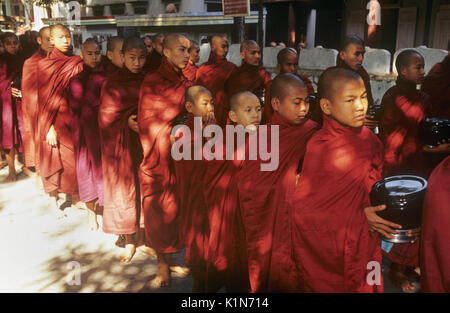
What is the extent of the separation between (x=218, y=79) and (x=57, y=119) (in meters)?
2.15

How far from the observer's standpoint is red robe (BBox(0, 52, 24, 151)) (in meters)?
6.45

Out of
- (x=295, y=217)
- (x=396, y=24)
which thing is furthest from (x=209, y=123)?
(x=396, y=24)

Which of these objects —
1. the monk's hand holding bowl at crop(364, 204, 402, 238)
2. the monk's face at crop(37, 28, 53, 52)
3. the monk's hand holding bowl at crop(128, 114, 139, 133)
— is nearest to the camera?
the monk's hand holding bowl at crop(364, 204, 402, 238)

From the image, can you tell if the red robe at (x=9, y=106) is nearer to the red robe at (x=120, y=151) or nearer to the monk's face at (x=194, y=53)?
the monk's face at (x=194, y=53)

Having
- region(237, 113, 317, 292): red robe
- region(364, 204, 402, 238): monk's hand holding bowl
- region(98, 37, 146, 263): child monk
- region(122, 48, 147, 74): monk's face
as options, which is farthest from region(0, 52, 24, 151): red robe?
region(364, 204, 402, 238): monk's hand holding bowl

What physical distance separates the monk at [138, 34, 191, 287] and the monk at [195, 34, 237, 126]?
208 cm

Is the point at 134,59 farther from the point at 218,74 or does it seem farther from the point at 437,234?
the point at 437,234

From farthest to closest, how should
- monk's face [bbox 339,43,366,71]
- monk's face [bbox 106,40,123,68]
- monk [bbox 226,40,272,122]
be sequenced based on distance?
1. monk [bbox 226,40,272,122]
2. monk's face [bbox 106,40,123,68]
3. monk's face [bbox 339,43,366,71]

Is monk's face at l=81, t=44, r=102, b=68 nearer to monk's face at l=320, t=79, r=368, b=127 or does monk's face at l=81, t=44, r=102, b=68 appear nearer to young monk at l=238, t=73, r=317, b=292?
young monk at l=238, t=73, r=317, b=292

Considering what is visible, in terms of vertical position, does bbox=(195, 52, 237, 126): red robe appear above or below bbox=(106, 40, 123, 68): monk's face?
below

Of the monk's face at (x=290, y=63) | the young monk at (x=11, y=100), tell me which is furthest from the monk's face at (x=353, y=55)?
the young monk at (x=11, y=100)

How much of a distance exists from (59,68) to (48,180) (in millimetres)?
1351

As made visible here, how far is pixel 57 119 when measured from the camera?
200 inches

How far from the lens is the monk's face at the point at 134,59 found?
3.90m
